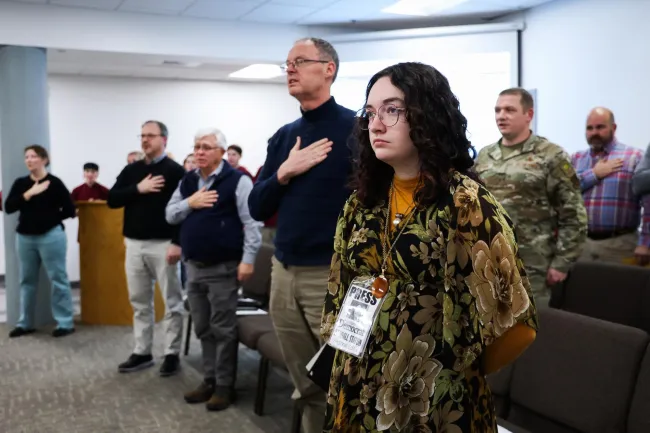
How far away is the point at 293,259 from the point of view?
2.26 m

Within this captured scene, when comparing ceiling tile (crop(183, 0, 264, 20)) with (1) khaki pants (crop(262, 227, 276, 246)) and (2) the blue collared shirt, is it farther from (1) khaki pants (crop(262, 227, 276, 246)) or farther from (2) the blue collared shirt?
(2) the blue collared shirt

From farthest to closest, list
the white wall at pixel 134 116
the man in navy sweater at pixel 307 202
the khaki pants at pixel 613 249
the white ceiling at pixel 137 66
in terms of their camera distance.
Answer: the white wall at pixel 134 116 → the white ceiling at pixel 137 66 → the khaki pants at pixel 613 249 → the man in navy sweater at pixel 307 202

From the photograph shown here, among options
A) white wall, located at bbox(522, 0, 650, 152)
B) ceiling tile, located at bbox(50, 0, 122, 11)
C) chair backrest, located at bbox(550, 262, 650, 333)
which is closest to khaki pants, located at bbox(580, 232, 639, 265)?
chair backrest, located at bbox(550, 262, 650, 333)

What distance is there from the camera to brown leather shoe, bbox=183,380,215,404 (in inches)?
144

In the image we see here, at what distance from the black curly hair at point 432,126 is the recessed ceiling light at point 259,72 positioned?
7392mm

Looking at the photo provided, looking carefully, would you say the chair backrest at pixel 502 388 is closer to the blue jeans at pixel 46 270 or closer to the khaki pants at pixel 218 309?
the khaki pants at pixel 218 309

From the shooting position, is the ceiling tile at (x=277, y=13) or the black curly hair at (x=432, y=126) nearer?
the black curly hair at (x=432, y=126)

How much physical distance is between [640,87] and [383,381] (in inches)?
193

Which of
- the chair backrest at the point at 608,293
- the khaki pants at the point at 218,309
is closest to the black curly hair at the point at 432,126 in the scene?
the chair backrest at the point at 608,293

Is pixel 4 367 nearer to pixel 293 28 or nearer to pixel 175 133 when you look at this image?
pixel 293 28

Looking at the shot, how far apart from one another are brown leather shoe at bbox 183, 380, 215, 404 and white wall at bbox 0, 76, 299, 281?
219 inches

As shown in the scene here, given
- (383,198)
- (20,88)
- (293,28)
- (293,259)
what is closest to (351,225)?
(383,198)

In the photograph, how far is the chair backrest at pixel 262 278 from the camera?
4.19 meters

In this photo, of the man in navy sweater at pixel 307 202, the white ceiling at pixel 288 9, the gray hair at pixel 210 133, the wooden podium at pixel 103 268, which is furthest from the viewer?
the white ceiling at pixel 288 9
